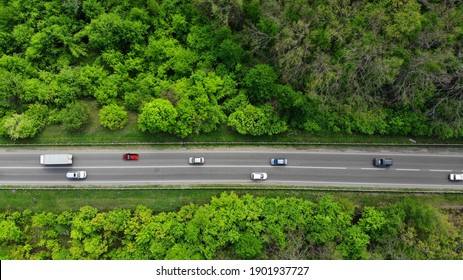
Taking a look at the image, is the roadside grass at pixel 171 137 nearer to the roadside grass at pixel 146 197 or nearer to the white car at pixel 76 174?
the white car at pixel 76 174

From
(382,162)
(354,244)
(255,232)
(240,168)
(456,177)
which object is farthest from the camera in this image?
(240,168)

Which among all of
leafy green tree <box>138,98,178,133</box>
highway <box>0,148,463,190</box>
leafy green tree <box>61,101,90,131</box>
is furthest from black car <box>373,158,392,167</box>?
leafy green tree <box>61,101,90,131</box>

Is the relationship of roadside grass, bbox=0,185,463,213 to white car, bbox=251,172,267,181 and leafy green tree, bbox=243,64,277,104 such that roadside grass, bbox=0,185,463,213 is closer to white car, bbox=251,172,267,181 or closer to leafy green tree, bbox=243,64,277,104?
white car, bbox=251,172,267,181

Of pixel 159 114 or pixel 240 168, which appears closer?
pixel 159 114

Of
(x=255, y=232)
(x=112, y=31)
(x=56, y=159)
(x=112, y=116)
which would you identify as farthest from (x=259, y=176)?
(x=112, y=31)

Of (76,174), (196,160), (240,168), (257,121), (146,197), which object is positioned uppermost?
(257,121)

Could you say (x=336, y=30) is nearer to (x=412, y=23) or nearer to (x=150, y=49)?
(x=412, y=23)

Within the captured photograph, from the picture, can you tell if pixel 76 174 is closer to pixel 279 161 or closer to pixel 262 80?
pixel 279 161
